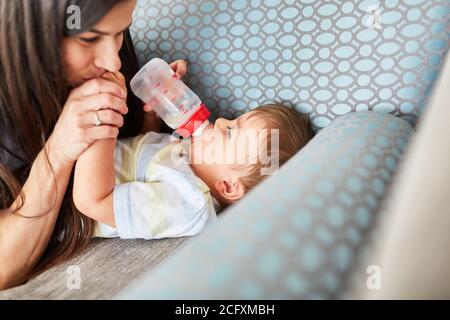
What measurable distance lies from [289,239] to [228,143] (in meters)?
0.56

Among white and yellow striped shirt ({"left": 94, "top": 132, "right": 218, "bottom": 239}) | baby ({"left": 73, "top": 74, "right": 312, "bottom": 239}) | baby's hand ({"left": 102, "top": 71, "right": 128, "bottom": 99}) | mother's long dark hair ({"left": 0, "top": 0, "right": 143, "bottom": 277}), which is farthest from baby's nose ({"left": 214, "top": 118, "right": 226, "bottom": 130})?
mother's long dark hair ({"left": 0, "top": 0, "right": 143, "bottom": 277})

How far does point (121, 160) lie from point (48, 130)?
19 centimetres

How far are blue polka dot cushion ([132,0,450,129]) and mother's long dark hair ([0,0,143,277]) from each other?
40cm

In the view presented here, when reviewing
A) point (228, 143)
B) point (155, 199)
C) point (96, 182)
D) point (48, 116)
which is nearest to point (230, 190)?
point (228, 143)

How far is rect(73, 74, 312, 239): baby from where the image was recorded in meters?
0.86

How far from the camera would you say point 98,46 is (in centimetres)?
78

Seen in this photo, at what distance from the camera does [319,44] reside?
987 mm

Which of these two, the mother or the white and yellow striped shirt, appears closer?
the mother

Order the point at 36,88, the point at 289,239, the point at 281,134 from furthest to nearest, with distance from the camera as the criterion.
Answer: the point at 281,134, the point at 36,88, the point at 289,239

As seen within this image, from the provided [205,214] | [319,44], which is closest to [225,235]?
[205,214]

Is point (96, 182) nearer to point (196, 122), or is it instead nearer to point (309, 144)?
point (196, 122)

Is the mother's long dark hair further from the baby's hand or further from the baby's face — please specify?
the baby's face

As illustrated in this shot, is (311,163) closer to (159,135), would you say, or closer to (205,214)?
(205,214)

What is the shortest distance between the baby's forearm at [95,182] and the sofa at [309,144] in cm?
9
